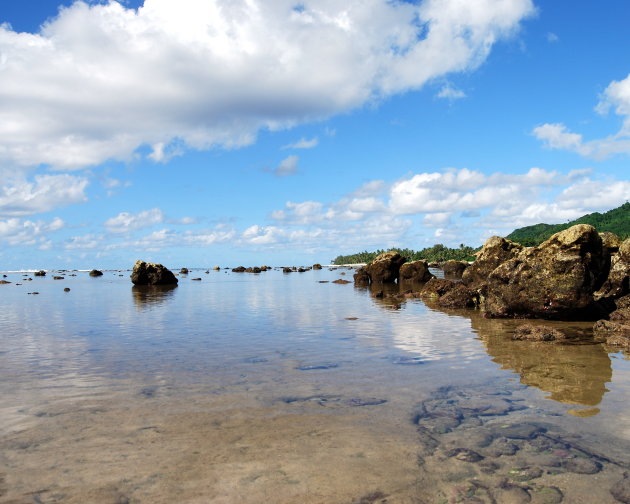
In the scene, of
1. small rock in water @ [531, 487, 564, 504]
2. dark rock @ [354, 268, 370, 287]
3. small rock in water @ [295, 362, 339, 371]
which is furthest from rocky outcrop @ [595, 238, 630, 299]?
dark rock @ [354, 268, 370, 287]

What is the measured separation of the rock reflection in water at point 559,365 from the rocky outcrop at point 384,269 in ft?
137

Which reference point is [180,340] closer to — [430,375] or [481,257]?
[430,375]

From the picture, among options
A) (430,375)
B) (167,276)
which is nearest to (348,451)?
(430,375)

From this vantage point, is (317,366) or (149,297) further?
(149,297)

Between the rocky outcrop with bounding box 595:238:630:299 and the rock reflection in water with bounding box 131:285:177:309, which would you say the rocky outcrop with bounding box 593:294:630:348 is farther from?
the rock reflection in water with bounding box 131:285:177:309

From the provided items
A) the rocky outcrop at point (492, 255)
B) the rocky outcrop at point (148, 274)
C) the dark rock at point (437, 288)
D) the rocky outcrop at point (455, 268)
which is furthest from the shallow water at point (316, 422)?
the rocky outcrop at point (455, 268)

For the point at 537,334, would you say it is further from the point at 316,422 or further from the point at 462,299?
the point at 462,299

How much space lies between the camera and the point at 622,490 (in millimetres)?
5152

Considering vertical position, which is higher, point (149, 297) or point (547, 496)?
point (149, 297)

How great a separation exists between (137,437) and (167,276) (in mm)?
57166

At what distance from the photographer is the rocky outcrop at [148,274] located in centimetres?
5850

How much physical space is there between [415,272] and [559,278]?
37001 millimetres

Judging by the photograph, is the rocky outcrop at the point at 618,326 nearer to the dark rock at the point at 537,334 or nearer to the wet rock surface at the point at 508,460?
the dark rock at the point at 537,334

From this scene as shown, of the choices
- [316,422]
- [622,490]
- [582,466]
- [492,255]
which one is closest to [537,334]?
[582,466]
